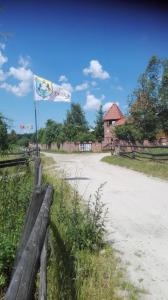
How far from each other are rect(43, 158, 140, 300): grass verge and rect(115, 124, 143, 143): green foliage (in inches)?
1968

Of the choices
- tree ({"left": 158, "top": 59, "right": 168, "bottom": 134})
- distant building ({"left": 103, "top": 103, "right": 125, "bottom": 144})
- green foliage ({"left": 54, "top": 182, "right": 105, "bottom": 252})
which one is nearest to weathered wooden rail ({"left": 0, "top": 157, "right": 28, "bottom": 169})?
green foliage ({"left": 54, "top": 182, "right": 105, "bottom": 252})

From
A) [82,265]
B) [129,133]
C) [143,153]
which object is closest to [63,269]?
[82,265]

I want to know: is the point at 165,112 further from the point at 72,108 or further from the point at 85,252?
the point at 85,252

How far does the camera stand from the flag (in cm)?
1562

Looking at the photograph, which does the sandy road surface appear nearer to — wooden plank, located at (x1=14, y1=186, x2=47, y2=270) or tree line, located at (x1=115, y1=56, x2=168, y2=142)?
wooden plank, located at (x1=14, y1=186, x2=47, y2=270)

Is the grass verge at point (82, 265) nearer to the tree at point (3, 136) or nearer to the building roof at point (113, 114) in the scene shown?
the tree at point (3, 136)

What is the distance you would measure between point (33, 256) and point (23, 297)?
1.26 ft

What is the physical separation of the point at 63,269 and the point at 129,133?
52220mm

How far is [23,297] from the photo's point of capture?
4.93 feet

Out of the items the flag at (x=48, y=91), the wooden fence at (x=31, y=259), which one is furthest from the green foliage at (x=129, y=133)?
the wooden fence at (x=31, y=259)

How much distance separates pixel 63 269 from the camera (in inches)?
162

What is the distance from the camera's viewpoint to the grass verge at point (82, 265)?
12.0 ft

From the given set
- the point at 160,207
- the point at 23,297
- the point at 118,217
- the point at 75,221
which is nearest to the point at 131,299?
the point at 75,221

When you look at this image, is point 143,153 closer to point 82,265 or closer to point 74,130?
point 82,265
